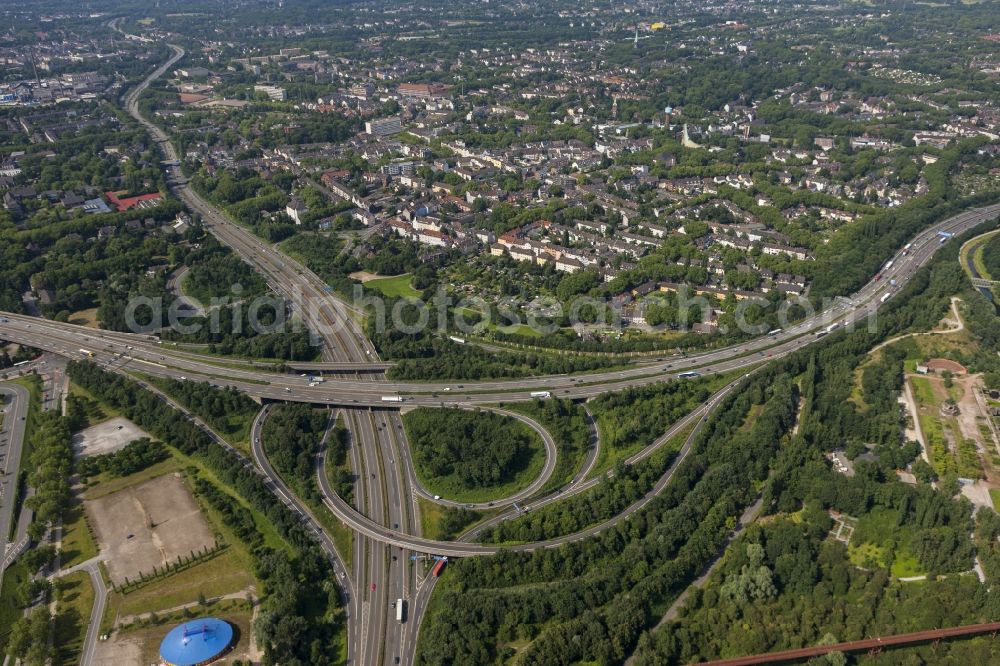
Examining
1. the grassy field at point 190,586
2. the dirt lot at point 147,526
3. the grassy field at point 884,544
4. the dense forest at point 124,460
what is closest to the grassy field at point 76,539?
the dirt lot at point 147,526

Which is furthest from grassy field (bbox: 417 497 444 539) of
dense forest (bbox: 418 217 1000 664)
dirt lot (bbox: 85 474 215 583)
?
dirt lot (bbox: 85 474 215 583)

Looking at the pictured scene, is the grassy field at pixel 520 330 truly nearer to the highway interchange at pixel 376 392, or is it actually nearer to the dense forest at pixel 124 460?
the highway interchange at pixel 376 392

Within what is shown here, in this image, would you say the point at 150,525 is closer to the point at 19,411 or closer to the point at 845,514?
the point at 19,411

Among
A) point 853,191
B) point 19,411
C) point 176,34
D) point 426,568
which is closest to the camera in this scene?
point 426,568

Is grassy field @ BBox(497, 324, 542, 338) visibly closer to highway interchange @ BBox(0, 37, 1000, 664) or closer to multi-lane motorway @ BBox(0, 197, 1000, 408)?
multi-lane motorway @ BBox(0, 197, 1000, 408)

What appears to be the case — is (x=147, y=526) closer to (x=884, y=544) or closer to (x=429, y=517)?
(x=429, y=517)

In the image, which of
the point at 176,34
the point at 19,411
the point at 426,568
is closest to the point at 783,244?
the point at 426,568
